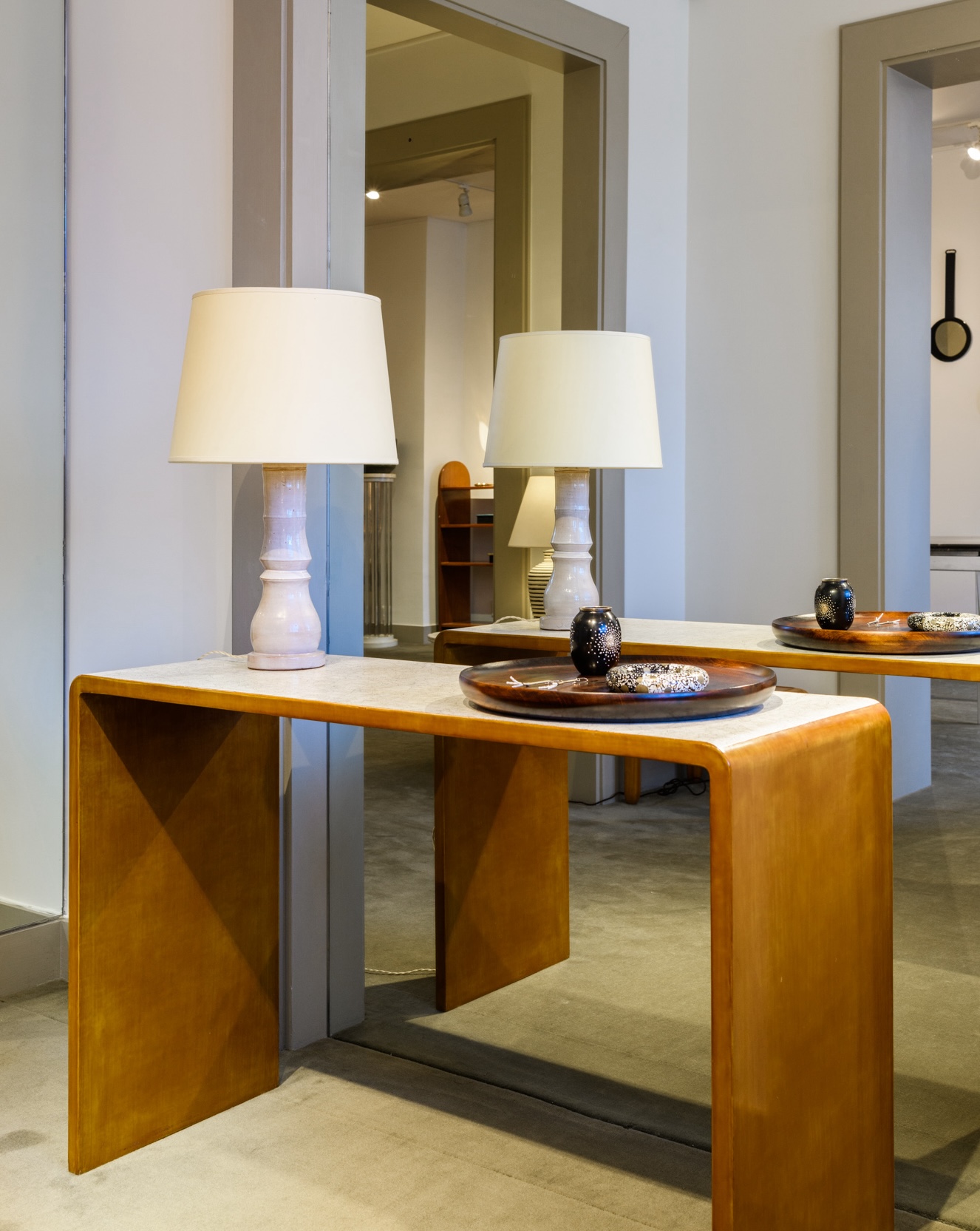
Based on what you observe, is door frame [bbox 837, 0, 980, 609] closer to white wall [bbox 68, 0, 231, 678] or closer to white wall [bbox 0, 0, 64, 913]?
white wall [bbox 68, 0, 231, 678]

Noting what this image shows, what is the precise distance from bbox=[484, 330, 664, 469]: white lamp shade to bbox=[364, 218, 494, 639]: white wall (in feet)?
23.8

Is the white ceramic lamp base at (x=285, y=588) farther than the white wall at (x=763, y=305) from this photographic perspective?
No

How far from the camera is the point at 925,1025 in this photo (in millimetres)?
2436

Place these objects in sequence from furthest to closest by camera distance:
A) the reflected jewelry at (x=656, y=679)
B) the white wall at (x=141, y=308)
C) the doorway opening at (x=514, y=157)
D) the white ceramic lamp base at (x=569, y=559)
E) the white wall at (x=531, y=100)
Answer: the white wall at (x=531, y=100), the doorway opening at (x=514, y=157), the white ceramic lamp base at (x=569, y=559), the white wall at (x=141, y=308), the reflected jewelry at (x=656, y=679)

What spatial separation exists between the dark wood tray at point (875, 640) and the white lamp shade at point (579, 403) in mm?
543

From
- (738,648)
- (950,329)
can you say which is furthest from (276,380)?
(950,329)

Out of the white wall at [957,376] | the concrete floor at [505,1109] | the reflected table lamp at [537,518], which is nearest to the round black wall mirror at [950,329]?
the white wall at [957,376]

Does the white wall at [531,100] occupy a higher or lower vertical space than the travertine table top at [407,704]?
higher

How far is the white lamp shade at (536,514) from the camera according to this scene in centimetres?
466

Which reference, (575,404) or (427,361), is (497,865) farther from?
(427,361)

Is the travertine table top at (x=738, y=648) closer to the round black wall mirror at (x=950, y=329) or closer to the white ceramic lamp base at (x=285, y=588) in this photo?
the white ceramic lamp base at (x=285, y=588)

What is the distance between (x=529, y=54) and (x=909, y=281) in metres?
1.44

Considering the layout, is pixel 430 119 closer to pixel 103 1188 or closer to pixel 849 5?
pixel 849 5

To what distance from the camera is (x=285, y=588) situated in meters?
2.07
